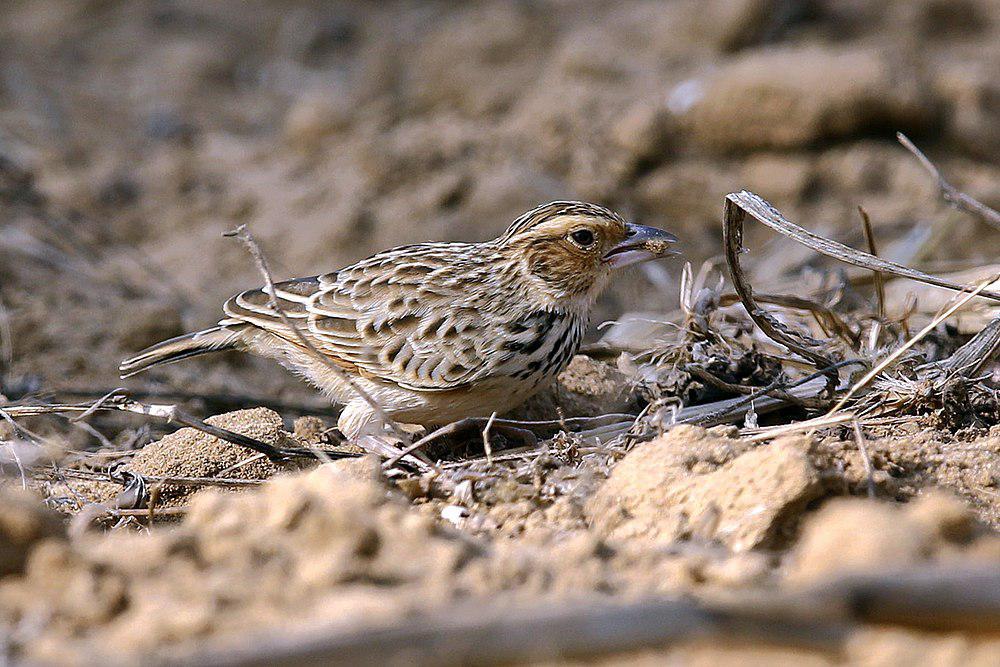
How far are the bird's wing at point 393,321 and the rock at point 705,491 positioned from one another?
3.98ft

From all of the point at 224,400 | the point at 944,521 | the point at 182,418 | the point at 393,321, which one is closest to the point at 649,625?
the point at 944,521

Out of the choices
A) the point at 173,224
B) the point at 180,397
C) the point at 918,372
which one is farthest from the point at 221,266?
the point at 918,372

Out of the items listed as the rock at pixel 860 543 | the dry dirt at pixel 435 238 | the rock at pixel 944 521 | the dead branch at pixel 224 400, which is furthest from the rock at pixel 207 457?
the rock at pixel 944 521

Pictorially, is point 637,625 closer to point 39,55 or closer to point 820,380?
point 820,380

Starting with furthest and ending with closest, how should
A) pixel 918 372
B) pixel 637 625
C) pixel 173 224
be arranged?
1. pixel 173 224
2. pixel 918 372
3. pixel 637 625

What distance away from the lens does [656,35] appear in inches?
402

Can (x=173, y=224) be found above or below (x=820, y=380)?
above

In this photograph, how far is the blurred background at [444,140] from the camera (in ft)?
25.7

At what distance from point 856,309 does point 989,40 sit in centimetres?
601

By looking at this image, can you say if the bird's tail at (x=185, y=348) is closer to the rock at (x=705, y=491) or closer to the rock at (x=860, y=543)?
the rock at (x=705, y=491)

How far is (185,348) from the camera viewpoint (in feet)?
17.2

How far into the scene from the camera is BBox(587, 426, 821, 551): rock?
3.11 m

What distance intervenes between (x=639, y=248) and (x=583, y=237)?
0.86 feet

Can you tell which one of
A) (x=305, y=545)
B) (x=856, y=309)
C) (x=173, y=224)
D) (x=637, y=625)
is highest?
(x=173, y=224)
